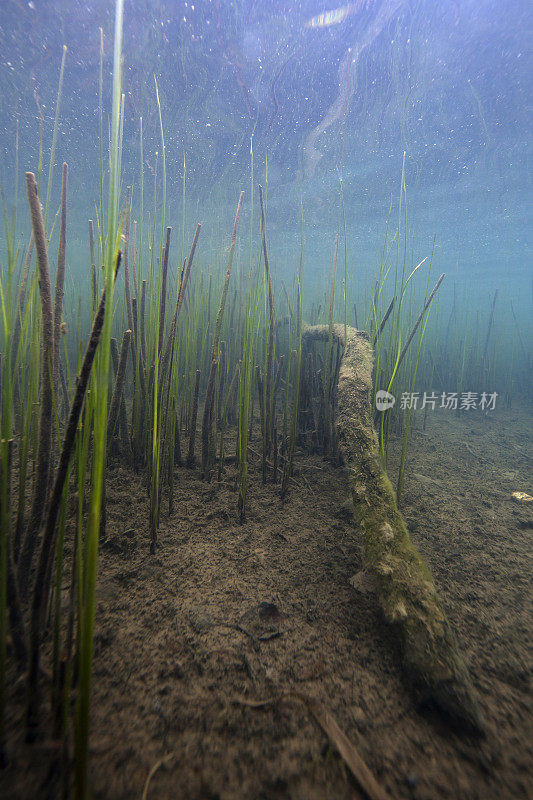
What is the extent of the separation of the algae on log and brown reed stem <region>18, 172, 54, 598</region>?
1.26m

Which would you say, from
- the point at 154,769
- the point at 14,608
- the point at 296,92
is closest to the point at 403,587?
the point at 154,769

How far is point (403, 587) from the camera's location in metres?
1.14

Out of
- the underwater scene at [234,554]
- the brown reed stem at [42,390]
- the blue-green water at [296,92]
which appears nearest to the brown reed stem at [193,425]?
the underwater scene at [234,554]

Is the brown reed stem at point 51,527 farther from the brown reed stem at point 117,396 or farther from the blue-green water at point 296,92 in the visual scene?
the blue-green water at point 296,92

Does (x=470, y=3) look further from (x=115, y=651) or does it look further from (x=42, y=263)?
(x=115, y=651)

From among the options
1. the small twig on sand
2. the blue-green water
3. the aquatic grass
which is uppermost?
the blue-green water

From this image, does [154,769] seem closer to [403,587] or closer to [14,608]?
[14,608]

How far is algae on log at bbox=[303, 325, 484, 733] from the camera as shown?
0.90 m

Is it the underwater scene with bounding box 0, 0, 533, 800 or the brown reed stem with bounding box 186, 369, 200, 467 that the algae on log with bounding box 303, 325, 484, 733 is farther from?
the brown reed stem with bounding box 186, 369, 200, 467

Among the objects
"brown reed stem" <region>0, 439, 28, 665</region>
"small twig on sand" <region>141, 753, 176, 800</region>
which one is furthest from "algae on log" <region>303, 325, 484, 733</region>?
"brown reed stem" <region>0, 439, 28, 665</region>

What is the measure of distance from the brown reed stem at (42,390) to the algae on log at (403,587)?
1.26 meters

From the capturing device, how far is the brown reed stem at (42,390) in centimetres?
89

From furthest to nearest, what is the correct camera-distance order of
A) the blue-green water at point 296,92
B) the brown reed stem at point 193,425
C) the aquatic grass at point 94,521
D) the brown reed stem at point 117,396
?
the blue-green water at point 296,92 → the brown reed stem at point 193,425 → the brown reed stem at point 117,396 → the aquatic grass at point 94,521

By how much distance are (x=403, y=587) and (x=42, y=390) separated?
1.48m
